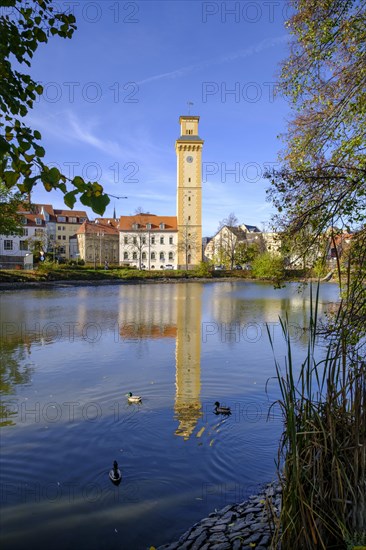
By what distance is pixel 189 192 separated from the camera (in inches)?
3044

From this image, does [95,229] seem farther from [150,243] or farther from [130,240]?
[150,243]

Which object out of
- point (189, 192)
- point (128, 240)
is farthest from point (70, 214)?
point (189, 192)

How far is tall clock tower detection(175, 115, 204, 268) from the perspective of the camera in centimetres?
7719

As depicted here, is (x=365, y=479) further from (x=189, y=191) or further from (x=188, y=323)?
(x=189, y=191)

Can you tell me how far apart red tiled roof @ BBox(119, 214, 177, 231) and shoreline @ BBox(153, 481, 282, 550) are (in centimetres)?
7785

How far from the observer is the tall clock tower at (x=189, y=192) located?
77.2 metres

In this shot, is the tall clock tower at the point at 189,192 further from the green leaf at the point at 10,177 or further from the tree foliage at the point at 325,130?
the green leaf at the point at 10,177

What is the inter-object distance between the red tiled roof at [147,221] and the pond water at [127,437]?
68.0 meters

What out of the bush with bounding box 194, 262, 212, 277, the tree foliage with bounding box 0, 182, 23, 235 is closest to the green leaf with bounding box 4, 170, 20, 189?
the tree foliage with bounding box 0, 182, 23, 235

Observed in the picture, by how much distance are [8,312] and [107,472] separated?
1986 cm

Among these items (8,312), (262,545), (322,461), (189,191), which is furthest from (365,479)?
(189,191)

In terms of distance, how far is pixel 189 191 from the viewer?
77.2 metres

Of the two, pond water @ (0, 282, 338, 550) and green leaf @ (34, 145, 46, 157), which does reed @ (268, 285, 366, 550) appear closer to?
green leaf @ (34, 145, 46, 157)

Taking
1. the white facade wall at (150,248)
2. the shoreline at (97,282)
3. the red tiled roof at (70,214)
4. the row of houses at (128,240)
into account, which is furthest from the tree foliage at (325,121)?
the red tiled roof at (70,214)
